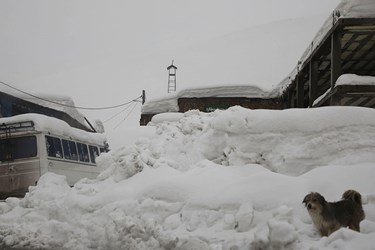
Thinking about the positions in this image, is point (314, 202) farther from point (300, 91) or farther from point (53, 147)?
point (300, 91)

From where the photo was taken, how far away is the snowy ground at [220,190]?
A: 466cm

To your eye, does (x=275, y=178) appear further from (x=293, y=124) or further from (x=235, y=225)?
(x=293, y=124)

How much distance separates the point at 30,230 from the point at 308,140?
509cm

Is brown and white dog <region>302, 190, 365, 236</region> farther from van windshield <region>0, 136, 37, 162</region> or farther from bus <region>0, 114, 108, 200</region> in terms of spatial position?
van windshield <region>0, 136, 37, 162</region>

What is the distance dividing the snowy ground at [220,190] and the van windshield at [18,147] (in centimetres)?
305

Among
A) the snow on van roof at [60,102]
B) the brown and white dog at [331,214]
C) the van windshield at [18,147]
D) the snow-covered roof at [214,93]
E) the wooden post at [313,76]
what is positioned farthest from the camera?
the snow on van roof at [60,102]

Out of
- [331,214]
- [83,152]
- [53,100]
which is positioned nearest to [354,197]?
[331,214]

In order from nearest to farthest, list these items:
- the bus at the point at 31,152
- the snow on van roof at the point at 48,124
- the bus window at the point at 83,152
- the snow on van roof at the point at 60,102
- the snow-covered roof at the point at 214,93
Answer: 1. the bus at the point at 31,152
2. the snow on van roof at the point at 48,124
3. the bus window at the point at 83,152
4. the snow-covered roof at the point at 214,93
5. the snow on van roof at the point at 60,102

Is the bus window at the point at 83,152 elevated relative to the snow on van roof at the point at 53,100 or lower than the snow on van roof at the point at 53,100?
lower

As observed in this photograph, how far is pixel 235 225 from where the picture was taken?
4852mm

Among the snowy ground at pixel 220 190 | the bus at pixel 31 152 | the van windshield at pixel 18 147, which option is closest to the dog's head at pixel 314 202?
the snowy ground at pixel 220 190

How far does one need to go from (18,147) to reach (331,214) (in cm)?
928

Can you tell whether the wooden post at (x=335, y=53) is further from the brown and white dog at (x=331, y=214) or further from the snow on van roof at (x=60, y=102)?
the snow on van roof at (x=60, y=102)

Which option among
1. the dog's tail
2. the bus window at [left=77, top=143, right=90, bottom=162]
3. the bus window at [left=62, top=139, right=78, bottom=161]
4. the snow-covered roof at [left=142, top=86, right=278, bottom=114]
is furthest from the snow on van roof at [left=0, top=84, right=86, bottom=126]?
the dog's tail
